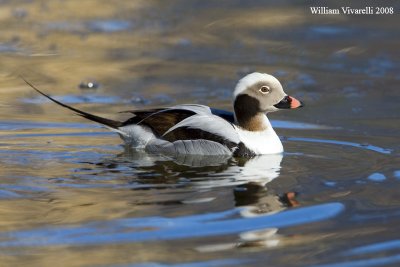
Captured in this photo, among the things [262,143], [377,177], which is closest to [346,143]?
[262,143]

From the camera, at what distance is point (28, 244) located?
219 inches

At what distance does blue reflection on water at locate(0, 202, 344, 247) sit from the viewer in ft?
18.5

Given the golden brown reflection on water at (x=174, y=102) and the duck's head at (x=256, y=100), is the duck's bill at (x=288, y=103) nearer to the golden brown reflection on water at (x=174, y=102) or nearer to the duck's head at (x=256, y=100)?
the duck's head at (x=256, y=100)

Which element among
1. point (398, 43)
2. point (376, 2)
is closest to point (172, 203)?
point (398, 43)

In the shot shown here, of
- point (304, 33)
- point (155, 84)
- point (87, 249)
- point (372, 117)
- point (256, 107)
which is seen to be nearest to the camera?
point (87, 249)

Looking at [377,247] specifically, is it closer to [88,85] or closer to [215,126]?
[215,126]

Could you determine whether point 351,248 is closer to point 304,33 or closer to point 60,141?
point 60,141

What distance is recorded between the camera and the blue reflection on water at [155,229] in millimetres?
5645

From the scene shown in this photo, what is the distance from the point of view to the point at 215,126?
8375 millimetres

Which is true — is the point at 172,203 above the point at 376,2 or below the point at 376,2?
below

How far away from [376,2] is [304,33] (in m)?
1.25

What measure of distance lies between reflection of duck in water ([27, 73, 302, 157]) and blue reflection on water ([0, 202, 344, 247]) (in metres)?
2.05

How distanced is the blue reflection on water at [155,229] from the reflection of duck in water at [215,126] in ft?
6.72

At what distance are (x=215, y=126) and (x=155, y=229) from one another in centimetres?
263
